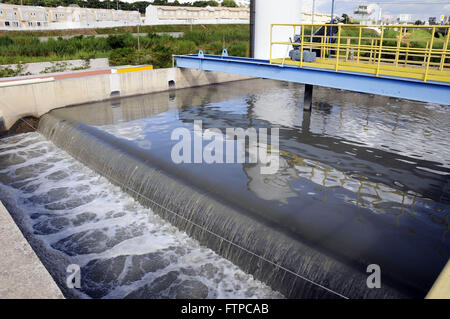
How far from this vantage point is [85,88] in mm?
15719

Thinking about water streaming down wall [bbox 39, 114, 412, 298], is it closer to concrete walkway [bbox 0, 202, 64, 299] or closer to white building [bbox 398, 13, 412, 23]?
concrete walkway [bbox 0, 202, 64, 299]

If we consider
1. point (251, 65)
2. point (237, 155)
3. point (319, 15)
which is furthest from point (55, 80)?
point (319, 15)

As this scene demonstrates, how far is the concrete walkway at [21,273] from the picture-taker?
3762 mm

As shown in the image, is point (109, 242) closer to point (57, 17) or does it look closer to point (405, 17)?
point (405, 17)

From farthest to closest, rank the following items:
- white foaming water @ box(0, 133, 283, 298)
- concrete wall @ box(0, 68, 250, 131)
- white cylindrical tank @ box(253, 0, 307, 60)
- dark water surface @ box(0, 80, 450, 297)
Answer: white cylindrical tank @ box(253, 0, 307, 60), concrete wall @ box(0, 68, 250, 131), white foaming water @ box(0, 133, 283, 298), dark water surface @ box(0, 80, 450, 297)

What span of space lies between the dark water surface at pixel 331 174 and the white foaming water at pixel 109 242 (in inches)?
4.2

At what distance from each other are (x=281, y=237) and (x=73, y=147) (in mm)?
7825

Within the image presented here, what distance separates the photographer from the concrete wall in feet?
44.9

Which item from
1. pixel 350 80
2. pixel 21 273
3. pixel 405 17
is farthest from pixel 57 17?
pixel 21 273

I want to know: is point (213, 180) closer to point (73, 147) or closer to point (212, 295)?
point (212, 295)

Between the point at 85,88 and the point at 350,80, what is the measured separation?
11.0 metres

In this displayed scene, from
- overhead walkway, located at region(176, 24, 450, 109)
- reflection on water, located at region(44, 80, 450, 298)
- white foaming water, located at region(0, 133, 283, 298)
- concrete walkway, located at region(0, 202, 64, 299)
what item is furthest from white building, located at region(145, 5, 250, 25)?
concrete walkway, located at region(0, 202, 64, 299)

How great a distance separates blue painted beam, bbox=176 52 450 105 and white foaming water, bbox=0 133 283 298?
19.8 feet

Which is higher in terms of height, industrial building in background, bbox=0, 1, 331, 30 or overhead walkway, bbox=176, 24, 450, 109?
industrial building in background, bbox=0, 1, 331, 30
